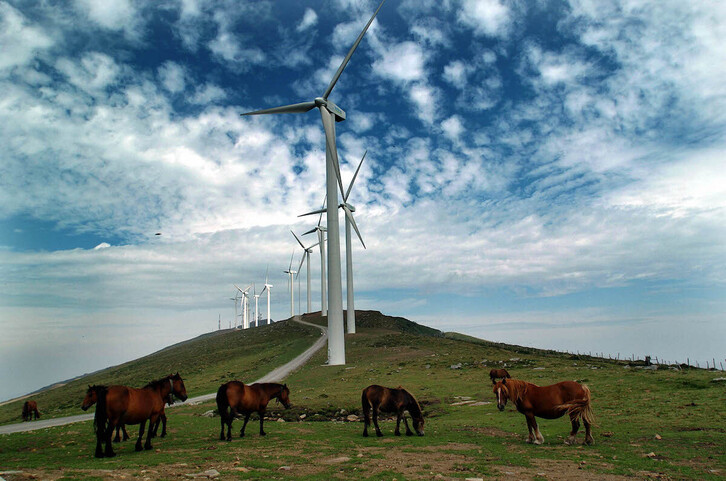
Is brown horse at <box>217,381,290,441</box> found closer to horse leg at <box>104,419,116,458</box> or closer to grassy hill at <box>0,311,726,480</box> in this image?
grassy hill at <box>0,311,726,480</box>

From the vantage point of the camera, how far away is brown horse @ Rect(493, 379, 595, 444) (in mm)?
14672

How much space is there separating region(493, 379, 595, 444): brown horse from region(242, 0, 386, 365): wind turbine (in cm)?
3513

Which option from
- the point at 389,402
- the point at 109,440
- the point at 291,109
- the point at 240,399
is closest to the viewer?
the point at 109,440

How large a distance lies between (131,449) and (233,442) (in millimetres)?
3340

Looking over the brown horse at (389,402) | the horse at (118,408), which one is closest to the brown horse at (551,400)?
the brown horse at (389,402)

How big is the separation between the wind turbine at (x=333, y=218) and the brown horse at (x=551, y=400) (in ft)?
115

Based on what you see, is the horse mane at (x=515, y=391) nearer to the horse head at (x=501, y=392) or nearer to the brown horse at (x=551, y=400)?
the brown horse at (x=551, y=400)

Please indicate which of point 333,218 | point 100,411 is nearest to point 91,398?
point 100,411

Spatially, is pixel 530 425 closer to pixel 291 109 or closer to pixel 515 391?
pixel 515 391

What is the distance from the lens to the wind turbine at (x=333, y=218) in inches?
1964

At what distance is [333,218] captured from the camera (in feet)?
169

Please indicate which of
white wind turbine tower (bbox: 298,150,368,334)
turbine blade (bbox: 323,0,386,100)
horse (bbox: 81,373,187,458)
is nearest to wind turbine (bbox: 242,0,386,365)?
turbine blade (bbox: 323,0,386,100)

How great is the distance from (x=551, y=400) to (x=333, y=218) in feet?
127

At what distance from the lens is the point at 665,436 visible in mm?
16016
